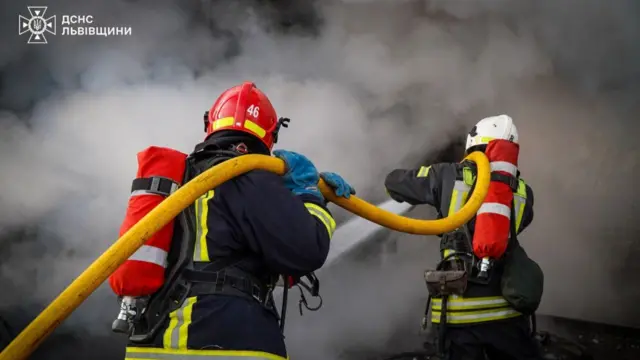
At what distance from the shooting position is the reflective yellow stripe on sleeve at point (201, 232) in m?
1.68

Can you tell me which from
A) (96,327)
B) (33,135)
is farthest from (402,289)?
(33,135)

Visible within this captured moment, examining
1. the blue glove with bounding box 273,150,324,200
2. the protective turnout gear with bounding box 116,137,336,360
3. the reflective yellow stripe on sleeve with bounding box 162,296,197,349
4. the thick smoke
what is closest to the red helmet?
the blue glove with bounding box 273,150,324,200

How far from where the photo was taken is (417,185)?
298 centimetres

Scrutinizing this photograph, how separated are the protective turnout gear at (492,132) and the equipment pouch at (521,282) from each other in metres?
0.63

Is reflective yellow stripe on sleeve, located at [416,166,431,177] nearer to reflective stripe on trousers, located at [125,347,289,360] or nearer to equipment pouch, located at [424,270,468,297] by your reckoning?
equipment pouch, located at [424,270,468,297]

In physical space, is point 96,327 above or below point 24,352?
below

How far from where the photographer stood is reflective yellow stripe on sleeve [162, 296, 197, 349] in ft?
5.32

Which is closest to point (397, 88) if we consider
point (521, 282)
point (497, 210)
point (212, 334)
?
point (497, 210)

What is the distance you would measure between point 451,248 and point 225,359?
1.63 m

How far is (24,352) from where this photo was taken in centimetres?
136

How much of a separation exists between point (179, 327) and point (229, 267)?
236 mm

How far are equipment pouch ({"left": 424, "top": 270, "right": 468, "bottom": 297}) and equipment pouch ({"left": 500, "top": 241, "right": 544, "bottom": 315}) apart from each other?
8.1 inches

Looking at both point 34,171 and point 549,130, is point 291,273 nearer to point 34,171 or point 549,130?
point 34,171

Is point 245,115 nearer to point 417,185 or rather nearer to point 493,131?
point 417,185
